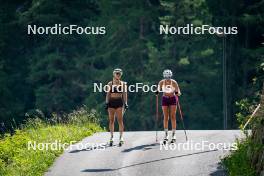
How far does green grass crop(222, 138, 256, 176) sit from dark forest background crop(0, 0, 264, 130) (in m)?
32.2

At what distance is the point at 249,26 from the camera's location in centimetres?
4622

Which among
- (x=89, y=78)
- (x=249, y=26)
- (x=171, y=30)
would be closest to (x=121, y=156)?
(x=249, y=26)

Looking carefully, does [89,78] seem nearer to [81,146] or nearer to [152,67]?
[152,67]

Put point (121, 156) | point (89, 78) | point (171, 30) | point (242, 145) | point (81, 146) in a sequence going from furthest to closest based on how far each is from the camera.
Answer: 1. point (89, 78)
2. point (171, 30)
3. point (81, 146)
4. point (121, 156)
5. point (242, 145)

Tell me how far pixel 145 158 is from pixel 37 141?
3.36 metres

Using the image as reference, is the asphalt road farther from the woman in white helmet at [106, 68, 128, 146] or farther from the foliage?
the woman in white helmet at [106, 68, 128, 146]

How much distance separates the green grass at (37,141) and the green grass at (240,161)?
14.1 ft

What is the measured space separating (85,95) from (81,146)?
124 ft

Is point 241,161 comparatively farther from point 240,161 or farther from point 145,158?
point 145,158

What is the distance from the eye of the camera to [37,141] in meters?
18.5

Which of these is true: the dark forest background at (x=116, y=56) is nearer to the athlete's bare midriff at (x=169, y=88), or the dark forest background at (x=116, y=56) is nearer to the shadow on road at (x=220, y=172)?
the athlete's bare midriff at (x=169, y=88)

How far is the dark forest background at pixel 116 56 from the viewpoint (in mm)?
51844

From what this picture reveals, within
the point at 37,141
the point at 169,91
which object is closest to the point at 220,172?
the point at 169,91

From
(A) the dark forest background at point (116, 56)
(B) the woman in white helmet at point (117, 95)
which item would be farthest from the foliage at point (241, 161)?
(A) the dark forest background at point (116, 56)
